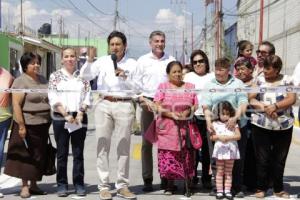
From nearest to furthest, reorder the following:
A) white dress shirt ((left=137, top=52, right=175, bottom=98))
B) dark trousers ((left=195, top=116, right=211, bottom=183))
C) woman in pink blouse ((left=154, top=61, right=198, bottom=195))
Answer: woman in pink blouse ((left=154, top=61, right=198, bottom=195)), white dress shirt ((left=137, top=52, right=175, bottom=98)), dark trousers ((left=195, top=116, right=211, bottom=183))

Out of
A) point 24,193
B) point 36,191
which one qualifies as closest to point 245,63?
point 36,191

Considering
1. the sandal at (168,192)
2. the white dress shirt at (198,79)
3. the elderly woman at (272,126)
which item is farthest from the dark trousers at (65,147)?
the elderly woman at (272,126)

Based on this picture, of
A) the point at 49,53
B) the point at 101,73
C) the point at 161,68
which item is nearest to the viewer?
the point at 101,73

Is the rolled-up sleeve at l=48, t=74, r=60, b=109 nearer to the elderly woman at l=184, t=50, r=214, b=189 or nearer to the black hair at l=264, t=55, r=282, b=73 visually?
the elderly woman at l=184, t=50, r=214, b=189

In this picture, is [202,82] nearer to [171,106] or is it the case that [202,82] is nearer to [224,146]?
[171,106]

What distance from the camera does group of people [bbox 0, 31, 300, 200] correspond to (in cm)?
693

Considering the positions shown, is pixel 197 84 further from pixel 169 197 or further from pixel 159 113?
pixel 169 197

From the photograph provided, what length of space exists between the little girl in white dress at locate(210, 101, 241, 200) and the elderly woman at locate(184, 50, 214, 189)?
486mm

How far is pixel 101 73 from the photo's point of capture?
696 centimetres

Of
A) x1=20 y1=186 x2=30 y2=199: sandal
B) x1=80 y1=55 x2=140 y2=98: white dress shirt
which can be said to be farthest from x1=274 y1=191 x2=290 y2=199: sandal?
x1=20 y1=186 x2=30 y2=199: sandal

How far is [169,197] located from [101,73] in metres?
1.84

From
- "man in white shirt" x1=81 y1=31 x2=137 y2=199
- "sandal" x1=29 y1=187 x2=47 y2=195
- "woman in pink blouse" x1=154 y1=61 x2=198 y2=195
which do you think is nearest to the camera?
"man in white shirt" x1=81 y1=31 x2=137 y2=199

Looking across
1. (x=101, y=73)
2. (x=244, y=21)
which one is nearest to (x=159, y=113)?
(x=101, y=73)

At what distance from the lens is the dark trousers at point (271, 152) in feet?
23.2
